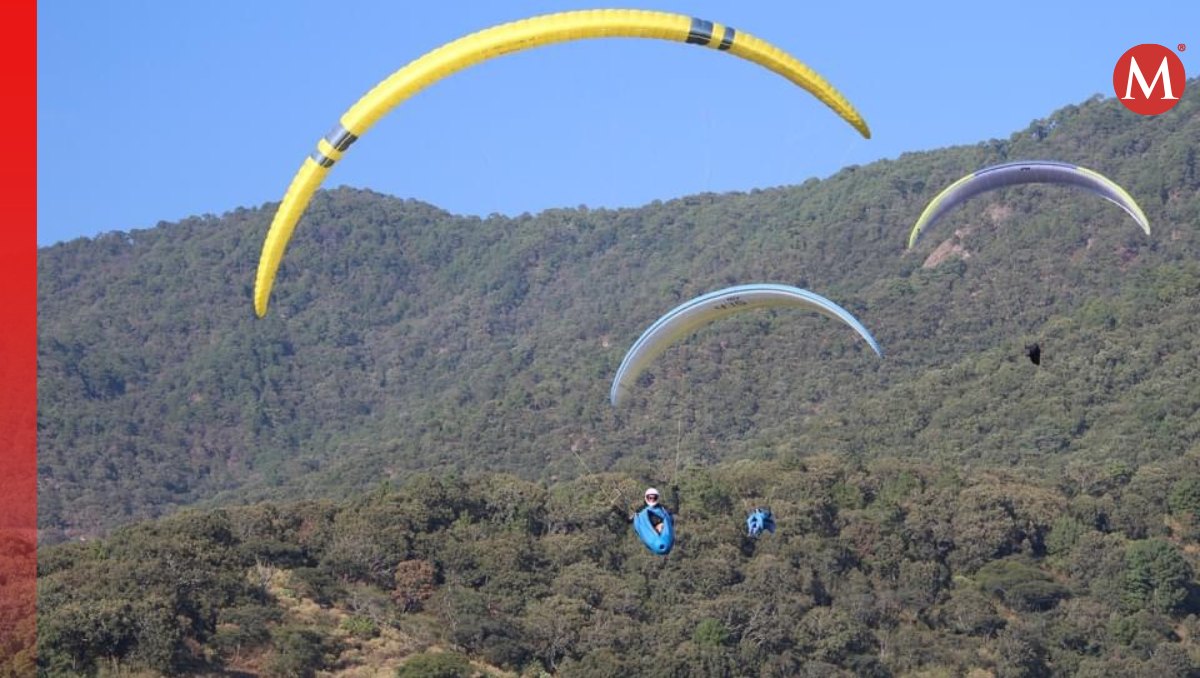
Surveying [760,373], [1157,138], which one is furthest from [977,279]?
[1157,138]

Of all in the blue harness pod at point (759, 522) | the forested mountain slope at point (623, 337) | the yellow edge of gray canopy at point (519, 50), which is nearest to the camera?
the yellow edge of gray canopy at point (519, 50)

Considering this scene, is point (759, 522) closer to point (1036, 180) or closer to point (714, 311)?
point (714, 311)

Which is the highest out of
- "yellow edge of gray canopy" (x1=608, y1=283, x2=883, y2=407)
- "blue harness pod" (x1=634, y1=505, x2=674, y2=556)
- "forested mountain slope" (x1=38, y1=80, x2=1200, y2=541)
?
"forested mountain slope" (x1=38, y1=80, x2=1200, y2=541)

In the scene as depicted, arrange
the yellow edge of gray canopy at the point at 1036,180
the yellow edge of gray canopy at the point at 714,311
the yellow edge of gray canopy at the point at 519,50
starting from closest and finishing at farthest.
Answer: the yellow edge of gray canopy at the point at 519,50 < the yellow edge of gray canopy at the point at 714,311 < the yellow edge of gray canopy at the point at 1036,180

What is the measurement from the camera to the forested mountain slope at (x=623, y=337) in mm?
91062

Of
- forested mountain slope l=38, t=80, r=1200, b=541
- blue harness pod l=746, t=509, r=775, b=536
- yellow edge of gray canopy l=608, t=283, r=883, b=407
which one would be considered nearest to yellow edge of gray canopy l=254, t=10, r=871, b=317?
yellow edge of gray canopy l=608, t=283, r=883, b=407

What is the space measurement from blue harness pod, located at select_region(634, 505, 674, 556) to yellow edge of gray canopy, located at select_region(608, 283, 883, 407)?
2.83 meters

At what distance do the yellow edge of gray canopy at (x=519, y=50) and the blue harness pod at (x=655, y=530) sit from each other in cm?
612

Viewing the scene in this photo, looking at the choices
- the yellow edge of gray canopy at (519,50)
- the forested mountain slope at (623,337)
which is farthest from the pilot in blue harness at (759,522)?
the forested mountain slope at (623,337)

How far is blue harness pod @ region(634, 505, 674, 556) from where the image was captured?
29.4 metres

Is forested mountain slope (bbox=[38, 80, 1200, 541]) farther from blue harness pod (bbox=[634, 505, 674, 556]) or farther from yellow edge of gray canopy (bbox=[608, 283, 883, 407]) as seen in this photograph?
blue harness pod (bbox=[634, 505, 674, 556])

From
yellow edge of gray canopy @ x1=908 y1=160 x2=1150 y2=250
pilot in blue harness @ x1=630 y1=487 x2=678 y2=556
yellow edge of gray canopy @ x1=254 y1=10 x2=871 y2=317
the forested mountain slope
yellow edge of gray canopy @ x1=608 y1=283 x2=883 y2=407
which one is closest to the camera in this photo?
yellow edge of gray canopy @ x1=254 y1=10 x2=871 y2=317

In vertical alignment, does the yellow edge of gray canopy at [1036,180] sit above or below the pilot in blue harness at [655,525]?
above

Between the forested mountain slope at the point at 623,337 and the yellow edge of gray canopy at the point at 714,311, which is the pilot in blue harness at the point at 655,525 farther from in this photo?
the forested mountain slope at the point at 623,337
